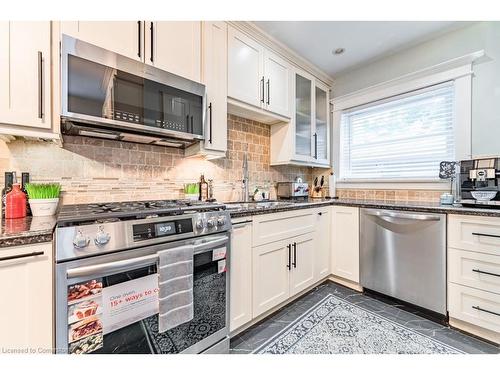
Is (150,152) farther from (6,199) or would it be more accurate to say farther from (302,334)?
(302,334)

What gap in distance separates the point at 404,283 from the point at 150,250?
2144 millimetres

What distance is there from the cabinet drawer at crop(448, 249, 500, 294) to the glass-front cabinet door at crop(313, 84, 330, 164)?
5.48 feet

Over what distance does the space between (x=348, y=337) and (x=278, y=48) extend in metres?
2.67

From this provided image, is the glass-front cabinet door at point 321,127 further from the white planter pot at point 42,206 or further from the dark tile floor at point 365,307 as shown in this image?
the white planter pot at point 42,206

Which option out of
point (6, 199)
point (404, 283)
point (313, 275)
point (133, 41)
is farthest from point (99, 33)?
point (404, 283)

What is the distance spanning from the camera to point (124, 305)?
1039mm

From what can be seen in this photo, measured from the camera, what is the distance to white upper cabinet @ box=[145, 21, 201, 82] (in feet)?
4.74

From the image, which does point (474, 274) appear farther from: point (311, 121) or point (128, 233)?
point (128, 233)

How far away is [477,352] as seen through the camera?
1495 mm

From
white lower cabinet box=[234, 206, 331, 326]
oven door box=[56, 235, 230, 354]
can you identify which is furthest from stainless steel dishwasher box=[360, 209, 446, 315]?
oven door box=[56, 235, 230, 354]

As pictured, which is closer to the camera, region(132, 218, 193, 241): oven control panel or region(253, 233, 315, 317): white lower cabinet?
region(132, 218, 193, 241): oven control panel

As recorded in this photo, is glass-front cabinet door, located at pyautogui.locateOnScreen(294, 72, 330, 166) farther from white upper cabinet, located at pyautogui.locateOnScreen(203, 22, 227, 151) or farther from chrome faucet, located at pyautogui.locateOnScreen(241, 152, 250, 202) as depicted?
white upper cabinet, located at pyautogui.locateOnScreen(203, 22, 227, 151)

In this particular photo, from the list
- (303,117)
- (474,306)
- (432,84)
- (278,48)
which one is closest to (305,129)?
(303,117)

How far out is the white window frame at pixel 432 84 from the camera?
2.12 metres
